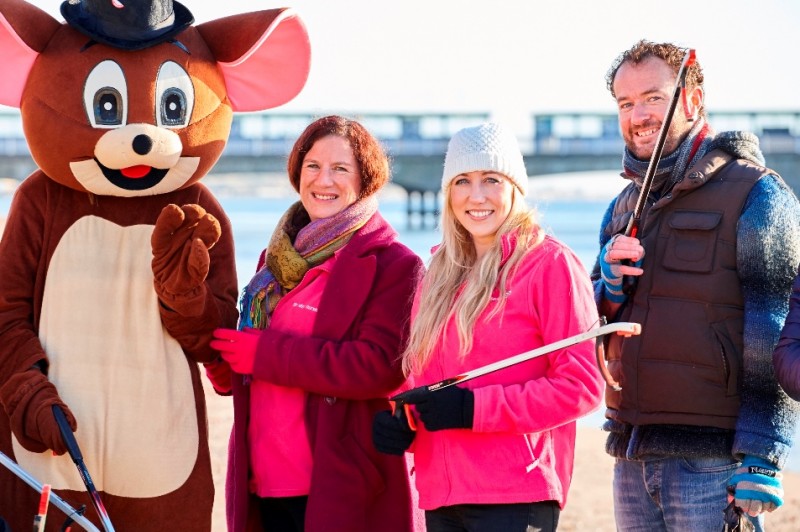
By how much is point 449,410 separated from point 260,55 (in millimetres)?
1689

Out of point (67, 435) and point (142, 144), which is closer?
point (67, 435)

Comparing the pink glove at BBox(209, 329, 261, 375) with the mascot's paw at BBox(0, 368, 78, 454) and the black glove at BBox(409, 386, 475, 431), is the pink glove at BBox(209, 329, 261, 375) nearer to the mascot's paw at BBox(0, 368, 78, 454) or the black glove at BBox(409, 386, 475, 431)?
the mascot's paw at BBox(0, 368, 78, 454)

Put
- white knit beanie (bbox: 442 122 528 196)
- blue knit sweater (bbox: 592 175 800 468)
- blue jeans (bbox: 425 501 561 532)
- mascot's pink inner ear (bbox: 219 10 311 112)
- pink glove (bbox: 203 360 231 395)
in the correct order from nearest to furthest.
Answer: blue jeans (bbox: 425 501 561 532) → blue knit sweater (bbox: 592 175 800 468) → white knit beanie (bbox: 442 122 528 196) → pink glove (bbox: 203 360 231 395) → mascot's pink inner ear (bbox: 219 10 311 112)

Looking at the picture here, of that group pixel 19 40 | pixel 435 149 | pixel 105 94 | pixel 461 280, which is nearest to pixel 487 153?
pixel 461 280

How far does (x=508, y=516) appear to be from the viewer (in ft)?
9.70

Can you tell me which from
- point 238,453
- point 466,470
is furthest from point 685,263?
point 238,453

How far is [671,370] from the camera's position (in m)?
3.24

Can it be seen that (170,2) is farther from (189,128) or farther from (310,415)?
(310,415)

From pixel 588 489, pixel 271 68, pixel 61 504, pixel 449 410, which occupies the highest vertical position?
pixel 271 68

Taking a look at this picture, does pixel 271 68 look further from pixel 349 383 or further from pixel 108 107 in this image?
pixel 349 383

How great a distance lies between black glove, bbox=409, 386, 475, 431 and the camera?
9.73ft

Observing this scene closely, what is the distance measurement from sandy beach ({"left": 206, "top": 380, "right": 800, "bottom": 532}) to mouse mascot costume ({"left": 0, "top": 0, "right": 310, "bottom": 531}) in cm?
211

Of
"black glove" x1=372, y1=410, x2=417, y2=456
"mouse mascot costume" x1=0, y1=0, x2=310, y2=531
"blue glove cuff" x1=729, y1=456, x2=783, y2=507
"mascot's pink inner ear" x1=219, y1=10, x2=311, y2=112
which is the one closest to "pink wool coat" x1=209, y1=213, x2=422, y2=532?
"mouse mascot costume" x1=0, y1=0, x2=310, y2=531

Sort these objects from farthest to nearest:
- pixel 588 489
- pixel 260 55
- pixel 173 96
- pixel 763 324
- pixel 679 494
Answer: pixel 588 489, pixel 260 55, pixel 173 96, pixel 679 494, pixel 763 324
